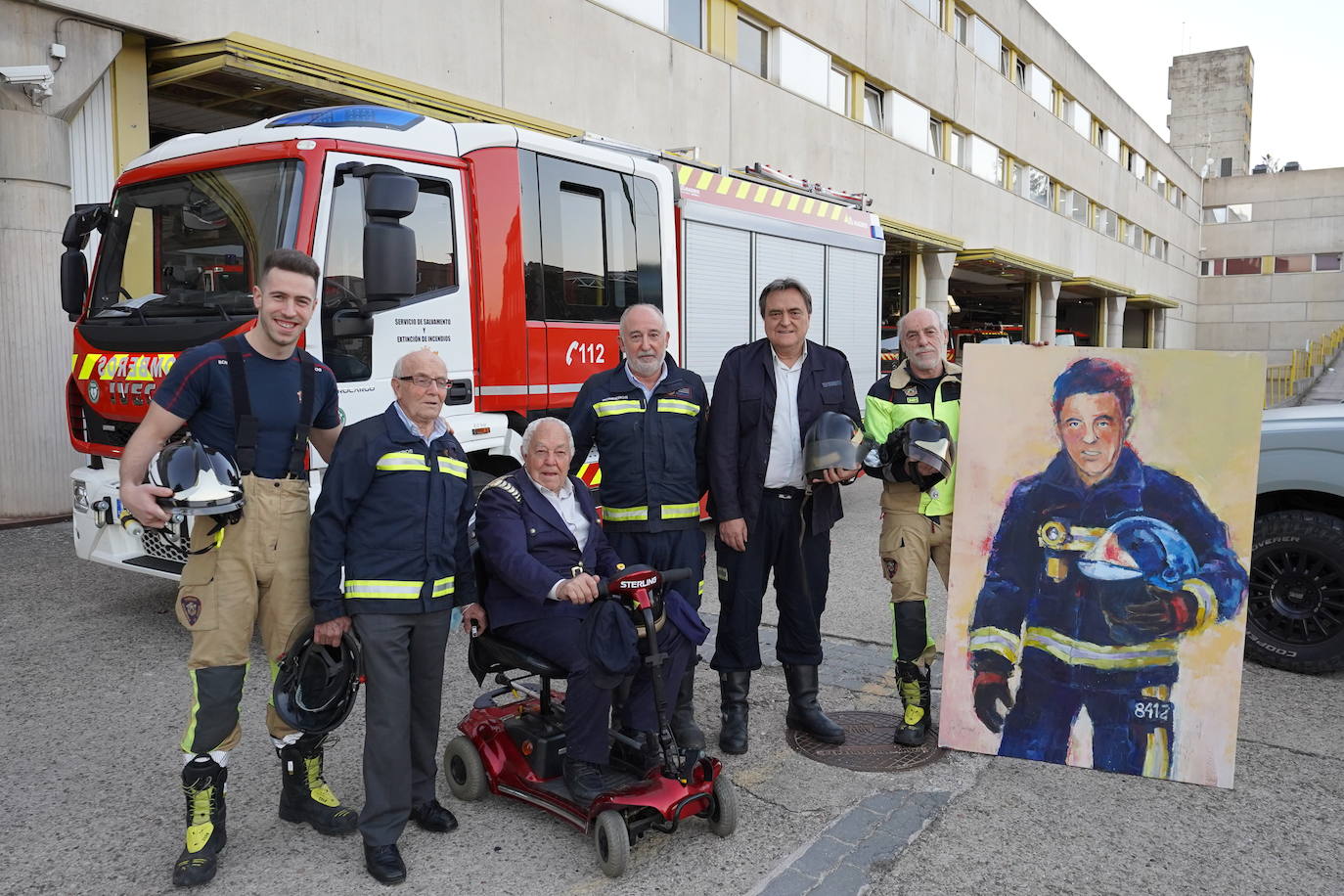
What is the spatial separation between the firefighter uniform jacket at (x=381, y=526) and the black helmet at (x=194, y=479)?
0.27 m

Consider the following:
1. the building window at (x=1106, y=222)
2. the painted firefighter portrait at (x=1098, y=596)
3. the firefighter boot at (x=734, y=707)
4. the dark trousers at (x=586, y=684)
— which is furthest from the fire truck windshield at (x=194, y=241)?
the building window at (x=1106, y=222)

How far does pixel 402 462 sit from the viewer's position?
311 centimetres

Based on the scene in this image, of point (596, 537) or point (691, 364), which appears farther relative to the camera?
point (691, 364)

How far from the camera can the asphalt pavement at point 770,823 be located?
9.97 ft

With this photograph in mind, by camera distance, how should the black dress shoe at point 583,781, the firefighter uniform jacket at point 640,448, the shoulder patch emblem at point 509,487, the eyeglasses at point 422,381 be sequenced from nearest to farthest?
the eyeglasses at point 422,381 < the black dress shoe at point 583,781 < the shoulder patch emblem at point 509,487 < the firefighter uniform jacket at point 640,448

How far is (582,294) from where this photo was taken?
21.1 ft

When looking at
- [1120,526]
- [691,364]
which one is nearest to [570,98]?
[691,364]

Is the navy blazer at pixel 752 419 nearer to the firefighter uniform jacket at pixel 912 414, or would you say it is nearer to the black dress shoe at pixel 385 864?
the firefighter uniform jacket at pixel 912 414

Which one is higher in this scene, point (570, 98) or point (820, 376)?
point (570, 98)

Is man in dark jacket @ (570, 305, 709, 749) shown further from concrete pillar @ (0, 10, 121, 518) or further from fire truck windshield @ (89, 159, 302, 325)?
concrete pillar @ (0, 10, 121, 518)

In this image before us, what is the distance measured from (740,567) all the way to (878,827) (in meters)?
1.20

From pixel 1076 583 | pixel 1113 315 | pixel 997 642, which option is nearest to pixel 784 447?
pixel 997 642

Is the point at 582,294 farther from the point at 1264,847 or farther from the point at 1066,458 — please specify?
the point at 1264,847

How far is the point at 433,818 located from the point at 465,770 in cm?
27
